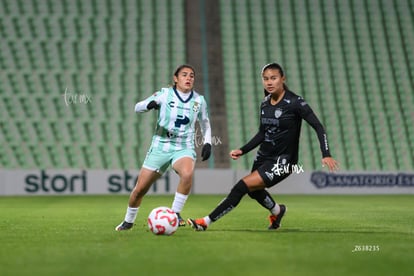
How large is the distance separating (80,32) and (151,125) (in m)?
4.19

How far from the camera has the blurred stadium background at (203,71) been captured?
66.9ft

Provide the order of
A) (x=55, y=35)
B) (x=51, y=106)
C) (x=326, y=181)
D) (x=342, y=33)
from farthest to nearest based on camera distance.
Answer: (x=342, y=33) < (x=55, y=35) < (x=51, y=106) < (x=326, y=181)

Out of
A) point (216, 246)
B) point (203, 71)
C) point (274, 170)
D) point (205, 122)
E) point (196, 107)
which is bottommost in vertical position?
point (216, 246)

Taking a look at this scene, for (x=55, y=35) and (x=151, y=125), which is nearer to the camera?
(x=151, y=125)

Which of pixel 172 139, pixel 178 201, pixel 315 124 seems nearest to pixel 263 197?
pixel 178 201

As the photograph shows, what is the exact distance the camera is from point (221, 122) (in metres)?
21.4

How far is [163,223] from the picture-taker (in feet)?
24.6

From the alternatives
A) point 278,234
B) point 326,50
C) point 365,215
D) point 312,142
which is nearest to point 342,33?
point 326,50

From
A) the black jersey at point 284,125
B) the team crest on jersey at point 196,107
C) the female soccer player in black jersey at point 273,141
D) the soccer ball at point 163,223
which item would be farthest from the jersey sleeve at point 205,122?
the soccer ball at point 163,223

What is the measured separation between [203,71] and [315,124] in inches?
579

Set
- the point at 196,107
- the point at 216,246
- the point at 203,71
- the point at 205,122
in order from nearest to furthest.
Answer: the point at 216,246 → the point at 196,107 → the point at 205,122 → the point at 203,71

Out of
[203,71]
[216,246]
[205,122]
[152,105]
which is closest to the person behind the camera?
[216,246]

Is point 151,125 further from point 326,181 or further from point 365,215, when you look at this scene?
point 365,215

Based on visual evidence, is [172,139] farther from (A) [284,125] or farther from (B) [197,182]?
(B) [197,182]
